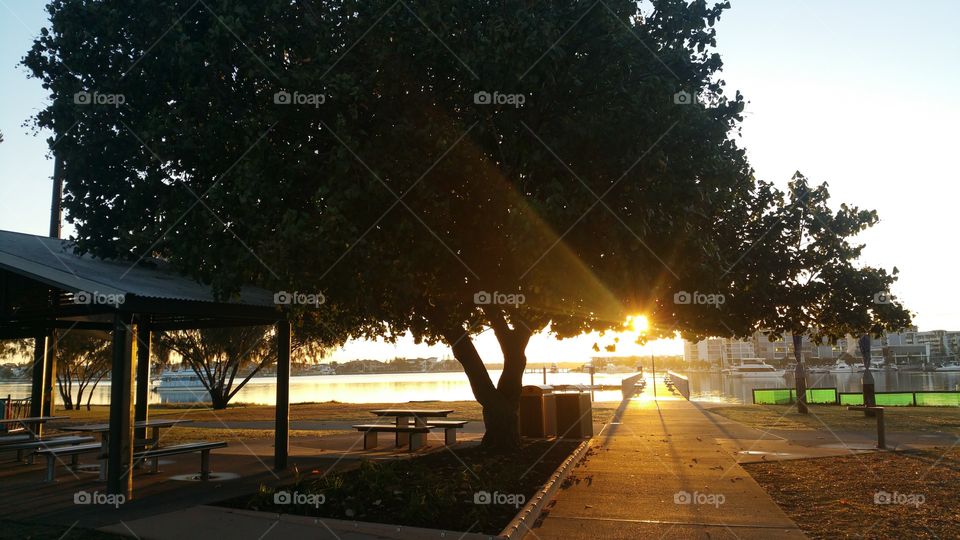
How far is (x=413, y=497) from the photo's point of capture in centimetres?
836

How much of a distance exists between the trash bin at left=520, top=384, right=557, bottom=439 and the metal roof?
293 inches

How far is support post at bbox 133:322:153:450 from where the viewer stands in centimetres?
1435

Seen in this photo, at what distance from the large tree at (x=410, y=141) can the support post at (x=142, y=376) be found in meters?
2.87

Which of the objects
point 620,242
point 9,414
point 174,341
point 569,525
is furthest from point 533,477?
point 174,341

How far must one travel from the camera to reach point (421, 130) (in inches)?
417

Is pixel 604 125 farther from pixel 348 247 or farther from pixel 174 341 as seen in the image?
pixel 174 341

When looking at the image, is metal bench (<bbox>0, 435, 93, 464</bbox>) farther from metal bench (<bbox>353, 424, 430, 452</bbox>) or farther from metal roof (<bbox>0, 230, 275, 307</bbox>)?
metal bench (<bbox>353, 424, 430, 452</bbox>)

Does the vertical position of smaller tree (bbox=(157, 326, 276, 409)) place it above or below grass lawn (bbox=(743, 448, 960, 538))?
above

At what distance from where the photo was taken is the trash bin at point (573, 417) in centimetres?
1767

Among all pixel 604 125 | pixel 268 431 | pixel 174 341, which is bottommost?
pixel 268 431

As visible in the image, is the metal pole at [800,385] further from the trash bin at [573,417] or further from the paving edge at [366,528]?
the paving edge at [366,528]

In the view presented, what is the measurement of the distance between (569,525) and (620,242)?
13.9 feet

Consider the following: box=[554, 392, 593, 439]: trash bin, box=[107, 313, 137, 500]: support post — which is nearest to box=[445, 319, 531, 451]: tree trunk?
box=[554, 392, 593, 439]: trash bin

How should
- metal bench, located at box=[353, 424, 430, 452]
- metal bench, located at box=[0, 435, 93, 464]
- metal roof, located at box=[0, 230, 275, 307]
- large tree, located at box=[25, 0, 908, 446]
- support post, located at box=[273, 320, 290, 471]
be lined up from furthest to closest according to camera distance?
metal bench, located at box=[353, 424, 430, 452], support post, located at box=[273, 320, 290, 471], metal bench, located at box=[0, 435, 93, 464], large tree, located at box=[25, 0, 908, 446], metal roof, located at box=[0, 230, 275, 307]
